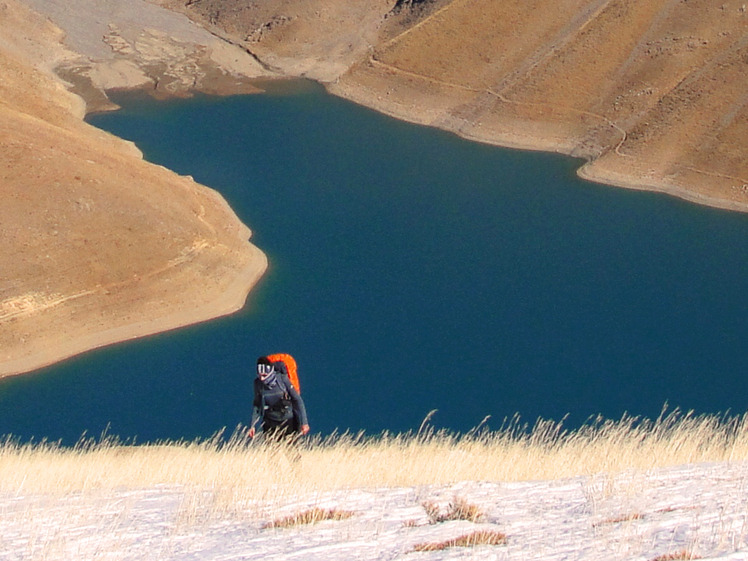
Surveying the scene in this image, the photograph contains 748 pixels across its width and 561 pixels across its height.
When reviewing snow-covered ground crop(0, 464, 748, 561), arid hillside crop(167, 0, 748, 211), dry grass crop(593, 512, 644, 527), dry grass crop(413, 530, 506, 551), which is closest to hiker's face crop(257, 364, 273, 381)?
snow-covered ground crop(0, 464, 748, 561)

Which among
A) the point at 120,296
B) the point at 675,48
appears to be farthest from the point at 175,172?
the point at 675,48

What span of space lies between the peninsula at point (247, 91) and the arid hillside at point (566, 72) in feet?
0.39

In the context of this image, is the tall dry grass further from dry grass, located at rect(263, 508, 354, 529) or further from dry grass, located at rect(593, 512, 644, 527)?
dry grass, located at rect(593, 512, 644, 527)

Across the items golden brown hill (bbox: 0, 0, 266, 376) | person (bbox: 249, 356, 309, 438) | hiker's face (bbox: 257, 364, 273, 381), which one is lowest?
golden brown hill (bbox: 0, 0, 266, 376)

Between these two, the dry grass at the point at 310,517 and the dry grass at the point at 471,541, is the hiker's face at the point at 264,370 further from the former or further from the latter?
the dry grass at the point at 471,541

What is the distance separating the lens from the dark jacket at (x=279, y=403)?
1391 centimetres

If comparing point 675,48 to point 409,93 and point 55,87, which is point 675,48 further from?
point 55,87

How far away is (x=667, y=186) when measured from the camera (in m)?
54.8

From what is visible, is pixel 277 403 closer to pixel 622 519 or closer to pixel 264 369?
pixel 264 369

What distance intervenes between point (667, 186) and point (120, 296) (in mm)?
27580

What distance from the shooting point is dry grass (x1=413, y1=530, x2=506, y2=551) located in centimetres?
902

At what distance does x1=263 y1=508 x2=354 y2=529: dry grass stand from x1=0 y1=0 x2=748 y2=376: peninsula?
29.8 metres

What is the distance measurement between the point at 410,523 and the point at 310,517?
0.91 metres

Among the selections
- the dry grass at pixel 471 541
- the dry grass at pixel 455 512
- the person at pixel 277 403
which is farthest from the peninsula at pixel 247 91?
the dry grass at pixel 471 541
